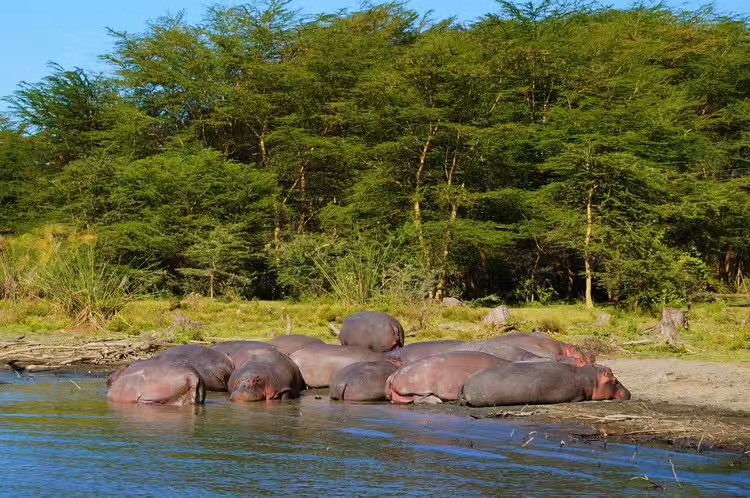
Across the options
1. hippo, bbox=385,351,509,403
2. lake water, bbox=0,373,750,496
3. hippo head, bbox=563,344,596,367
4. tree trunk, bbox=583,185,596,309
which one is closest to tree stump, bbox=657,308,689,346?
hippo head, bbox=563,344,596,367

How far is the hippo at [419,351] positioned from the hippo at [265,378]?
45.7 inches

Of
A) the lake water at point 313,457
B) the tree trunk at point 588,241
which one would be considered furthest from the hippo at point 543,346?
the tree trunk at point 588,241

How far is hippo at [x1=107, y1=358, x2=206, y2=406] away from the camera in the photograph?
951cm

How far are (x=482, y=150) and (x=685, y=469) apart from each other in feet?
67.2

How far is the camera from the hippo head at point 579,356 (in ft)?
33.4

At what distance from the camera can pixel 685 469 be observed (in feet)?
21.3

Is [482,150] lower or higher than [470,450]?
higher

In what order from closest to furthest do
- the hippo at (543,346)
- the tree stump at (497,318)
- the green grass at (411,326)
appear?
the hippo at (543,346) → the green grass at (411,326) → the tree stump at (497,318)

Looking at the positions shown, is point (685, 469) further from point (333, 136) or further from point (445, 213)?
point (333, 136)

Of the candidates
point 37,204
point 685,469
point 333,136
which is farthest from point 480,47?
point 685,469

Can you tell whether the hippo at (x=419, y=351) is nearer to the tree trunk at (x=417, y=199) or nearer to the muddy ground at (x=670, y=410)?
the muddy ground at (x=670, y=410)

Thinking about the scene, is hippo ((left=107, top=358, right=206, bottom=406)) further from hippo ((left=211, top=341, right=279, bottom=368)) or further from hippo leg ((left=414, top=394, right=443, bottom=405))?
hippo leg ((left=414, top=394, right=443, bottom=405))

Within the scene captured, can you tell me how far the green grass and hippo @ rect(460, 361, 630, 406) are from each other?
348cm

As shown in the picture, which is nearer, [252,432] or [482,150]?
[252,432]
